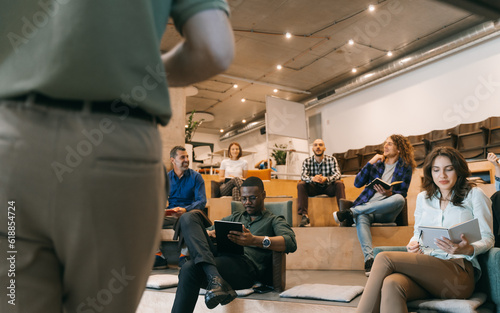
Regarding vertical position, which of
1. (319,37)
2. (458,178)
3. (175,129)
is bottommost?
(458,178)

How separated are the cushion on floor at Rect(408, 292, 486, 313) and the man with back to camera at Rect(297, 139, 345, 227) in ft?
8.83

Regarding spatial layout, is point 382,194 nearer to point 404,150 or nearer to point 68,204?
point 404,150

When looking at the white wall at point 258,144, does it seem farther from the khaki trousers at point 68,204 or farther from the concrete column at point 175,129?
the khaki trousers at point 68,204

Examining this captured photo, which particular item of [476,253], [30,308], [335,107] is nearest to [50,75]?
[30,308]

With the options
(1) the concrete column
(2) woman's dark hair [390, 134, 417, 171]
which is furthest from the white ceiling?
(2) woman's dark hair [390, 134, 417, 171]

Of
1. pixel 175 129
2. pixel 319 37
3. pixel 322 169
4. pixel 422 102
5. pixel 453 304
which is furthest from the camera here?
pixel 422 102

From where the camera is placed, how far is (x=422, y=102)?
8586 millimetres

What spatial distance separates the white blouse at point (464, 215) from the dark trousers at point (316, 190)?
2565 mm

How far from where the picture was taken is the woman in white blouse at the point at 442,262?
217cm

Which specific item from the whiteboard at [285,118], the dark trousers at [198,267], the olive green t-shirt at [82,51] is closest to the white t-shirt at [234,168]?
the whiteboard at [285,118]

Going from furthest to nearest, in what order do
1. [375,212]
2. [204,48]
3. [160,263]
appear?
[160,263] → [375,212] → [204,48]

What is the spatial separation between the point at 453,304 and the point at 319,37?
257 inches

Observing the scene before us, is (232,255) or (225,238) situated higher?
(225,238)

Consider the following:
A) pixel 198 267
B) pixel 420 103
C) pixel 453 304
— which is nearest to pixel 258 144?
pixel 420 103
